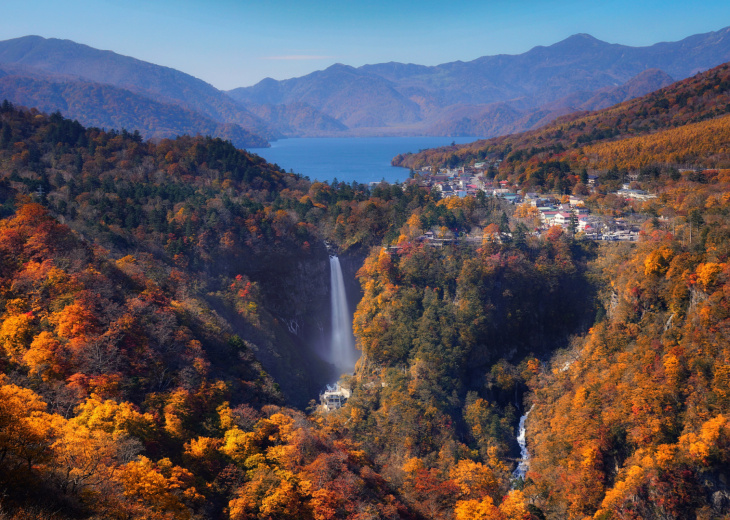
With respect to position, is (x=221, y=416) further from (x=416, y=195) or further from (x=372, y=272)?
(x=416, y=195)

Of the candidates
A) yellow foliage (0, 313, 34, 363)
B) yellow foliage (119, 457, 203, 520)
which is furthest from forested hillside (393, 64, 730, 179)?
yellow foliage (0, 313, 34, 363)

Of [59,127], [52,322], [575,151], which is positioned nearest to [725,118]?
[575,151]

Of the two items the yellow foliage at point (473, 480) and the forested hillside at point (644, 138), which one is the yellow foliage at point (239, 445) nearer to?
the yellow foliage at point (473, 480)

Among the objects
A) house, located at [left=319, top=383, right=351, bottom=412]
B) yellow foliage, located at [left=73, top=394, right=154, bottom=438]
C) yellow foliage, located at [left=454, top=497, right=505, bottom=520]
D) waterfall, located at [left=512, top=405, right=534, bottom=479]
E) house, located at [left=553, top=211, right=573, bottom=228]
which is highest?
house, located at [left=553, top=211, right=573, bottom=228]

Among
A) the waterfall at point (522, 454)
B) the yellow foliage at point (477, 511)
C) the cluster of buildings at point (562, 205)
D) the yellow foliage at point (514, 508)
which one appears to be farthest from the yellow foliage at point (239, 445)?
the cluster of buildings at point (562, 205)

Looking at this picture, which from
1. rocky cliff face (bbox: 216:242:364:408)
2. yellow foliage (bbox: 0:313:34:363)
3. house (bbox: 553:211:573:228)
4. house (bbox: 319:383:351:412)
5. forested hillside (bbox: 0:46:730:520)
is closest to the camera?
forested hillside (bbox: 0:46:730:520)

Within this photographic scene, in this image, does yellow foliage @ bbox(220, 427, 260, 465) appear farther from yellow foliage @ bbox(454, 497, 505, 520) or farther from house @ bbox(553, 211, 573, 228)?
house @ bbox(553, 211, 573, 228)
